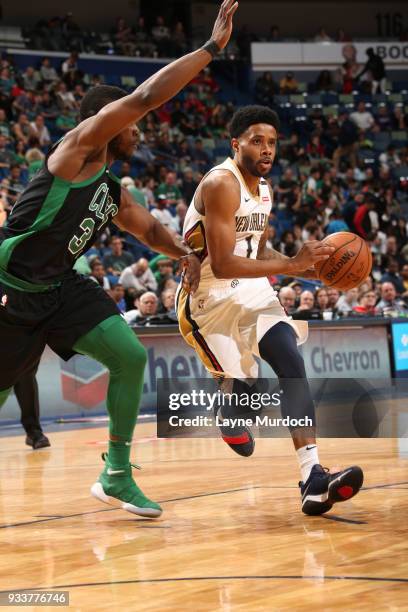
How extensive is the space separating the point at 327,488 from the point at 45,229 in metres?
1.87

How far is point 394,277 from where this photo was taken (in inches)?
633

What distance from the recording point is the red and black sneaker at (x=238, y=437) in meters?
A: 6.11

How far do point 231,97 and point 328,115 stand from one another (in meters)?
2.43

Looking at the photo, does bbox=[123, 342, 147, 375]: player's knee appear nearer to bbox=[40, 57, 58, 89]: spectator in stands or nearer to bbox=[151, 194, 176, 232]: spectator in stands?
bbox=[151, 194, 176, 232]: spectator in stands

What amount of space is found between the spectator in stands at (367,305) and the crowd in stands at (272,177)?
2cm

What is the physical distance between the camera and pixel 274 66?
25031 mm

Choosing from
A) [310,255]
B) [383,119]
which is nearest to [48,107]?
[383,119]

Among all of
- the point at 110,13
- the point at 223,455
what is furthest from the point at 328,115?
the point at 223,455

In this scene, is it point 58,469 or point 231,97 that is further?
point 231,97

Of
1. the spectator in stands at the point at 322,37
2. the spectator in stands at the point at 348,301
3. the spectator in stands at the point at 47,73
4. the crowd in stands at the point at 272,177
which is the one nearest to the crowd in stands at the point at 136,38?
the spectator in stands at the point at 322,37

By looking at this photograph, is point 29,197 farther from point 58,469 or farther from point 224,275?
point 58,469

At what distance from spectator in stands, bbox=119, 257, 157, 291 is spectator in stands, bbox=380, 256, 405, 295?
4.28 meters

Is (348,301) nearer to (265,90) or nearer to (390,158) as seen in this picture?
(390,158)

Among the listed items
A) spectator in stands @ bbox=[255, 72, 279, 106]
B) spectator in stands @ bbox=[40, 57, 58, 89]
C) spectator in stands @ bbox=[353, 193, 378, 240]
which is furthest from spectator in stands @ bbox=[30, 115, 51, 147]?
spectator in stands @ bbox=[255, 72, 279, 106]
